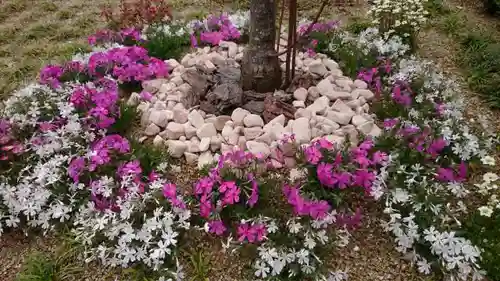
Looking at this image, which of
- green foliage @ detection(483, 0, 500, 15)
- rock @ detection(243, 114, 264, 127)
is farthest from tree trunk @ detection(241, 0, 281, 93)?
green foliage @ detection(483, 0, 500, 15)

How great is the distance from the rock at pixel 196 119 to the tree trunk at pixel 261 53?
48cm

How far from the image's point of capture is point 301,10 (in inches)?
206

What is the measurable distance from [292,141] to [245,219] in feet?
2.06

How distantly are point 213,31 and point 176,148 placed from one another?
1.67 metres

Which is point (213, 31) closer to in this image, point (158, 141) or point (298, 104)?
point (298, 104)

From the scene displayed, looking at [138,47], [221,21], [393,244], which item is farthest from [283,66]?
[393,244]

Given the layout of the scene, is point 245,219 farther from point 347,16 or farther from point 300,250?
point 347,16

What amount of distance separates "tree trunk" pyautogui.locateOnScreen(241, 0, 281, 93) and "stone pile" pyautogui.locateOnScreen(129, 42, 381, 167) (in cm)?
14

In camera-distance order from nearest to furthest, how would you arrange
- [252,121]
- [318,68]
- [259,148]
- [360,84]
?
[259,148] < [252,121] < [360,84] < [318,68]

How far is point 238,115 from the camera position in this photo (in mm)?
3264

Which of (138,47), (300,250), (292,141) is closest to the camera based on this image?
(300,250)

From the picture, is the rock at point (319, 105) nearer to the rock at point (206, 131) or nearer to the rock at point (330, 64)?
the rock at point (330, 64)

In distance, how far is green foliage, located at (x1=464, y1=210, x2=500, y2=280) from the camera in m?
2.45

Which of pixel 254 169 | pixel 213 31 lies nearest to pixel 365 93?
pixel 254 169
